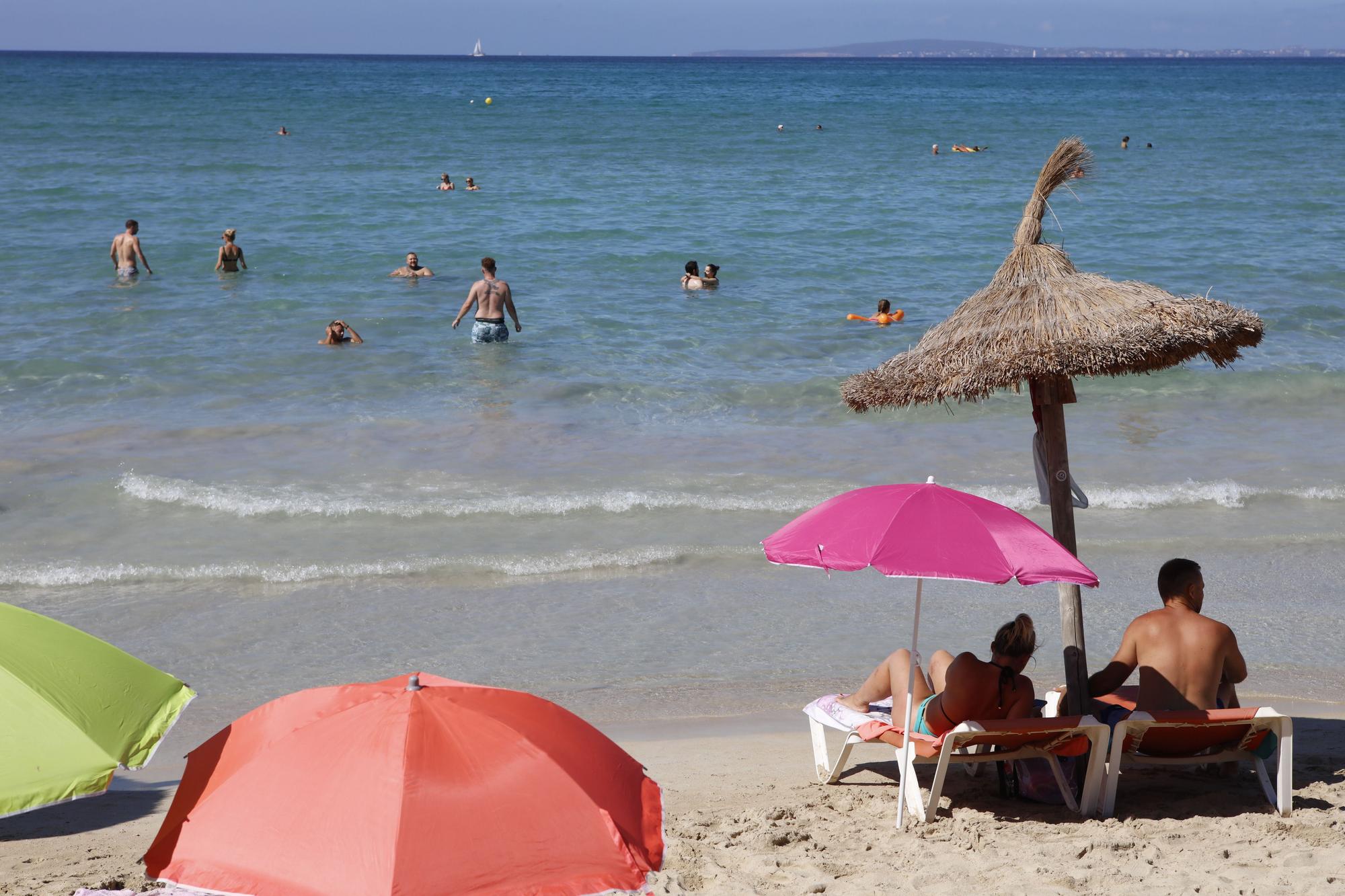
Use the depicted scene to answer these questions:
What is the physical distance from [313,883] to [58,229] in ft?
72.0

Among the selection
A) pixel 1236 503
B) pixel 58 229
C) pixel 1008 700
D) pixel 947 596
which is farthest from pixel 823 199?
pixel 1008 700

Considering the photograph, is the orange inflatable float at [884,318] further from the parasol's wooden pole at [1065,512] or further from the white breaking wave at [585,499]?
the parasol's wooden pole at [1065,512]

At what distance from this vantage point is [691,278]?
59.1ft

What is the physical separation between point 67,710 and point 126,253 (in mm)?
16454

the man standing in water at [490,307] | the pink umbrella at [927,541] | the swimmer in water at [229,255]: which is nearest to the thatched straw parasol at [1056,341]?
the pink umbrella at [927,541]

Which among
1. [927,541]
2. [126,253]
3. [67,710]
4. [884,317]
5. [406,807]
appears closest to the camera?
[406,807]

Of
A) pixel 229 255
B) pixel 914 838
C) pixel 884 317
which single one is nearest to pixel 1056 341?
pixel 914 838

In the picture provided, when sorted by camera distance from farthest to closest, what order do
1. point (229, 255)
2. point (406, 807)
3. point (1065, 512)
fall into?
point (229, 255), point (1065, 512), point (406, 807)

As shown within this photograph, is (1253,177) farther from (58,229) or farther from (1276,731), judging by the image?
(1276,731)

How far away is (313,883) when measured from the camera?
2670mm

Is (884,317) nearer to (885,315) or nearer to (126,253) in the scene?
(885,315)

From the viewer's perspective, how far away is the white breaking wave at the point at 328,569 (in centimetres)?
810

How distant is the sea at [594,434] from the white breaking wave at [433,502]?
40mm

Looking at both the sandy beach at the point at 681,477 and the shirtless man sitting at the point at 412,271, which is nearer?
the sandy beach at the point at 681,477
